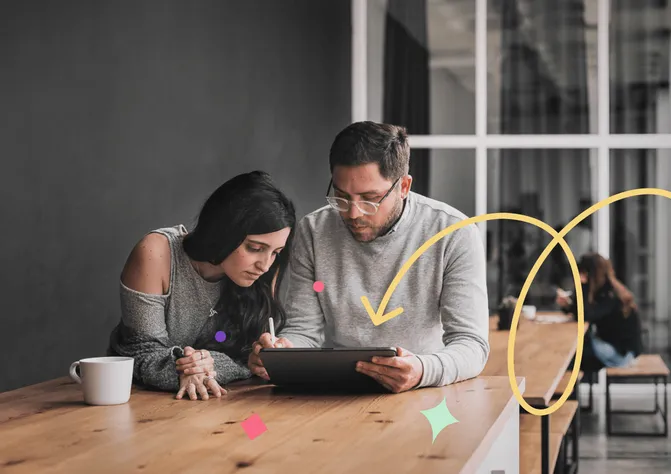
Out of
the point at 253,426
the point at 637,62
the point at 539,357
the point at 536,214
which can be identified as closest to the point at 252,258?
the point at 253,426

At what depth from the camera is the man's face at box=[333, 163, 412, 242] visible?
2592 mm

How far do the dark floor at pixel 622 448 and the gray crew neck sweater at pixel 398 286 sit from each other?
274 centimetres

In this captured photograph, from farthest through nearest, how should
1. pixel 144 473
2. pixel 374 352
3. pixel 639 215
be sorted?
1. pixel 639 215
2. pixel 374 352
3. pixel 144 473

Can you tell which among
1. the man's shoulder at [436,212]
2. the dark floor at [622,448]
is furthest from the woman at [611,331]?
the man's shoulder at [436,212]

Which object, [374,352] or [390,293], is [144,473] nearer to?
[374,352]

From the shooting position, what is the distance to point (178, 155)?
4676mm

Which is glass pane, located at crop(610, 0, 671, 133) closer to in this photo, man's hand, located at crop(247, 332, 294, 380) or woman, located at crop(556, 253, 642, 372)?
woman, located at crop(556, 253, 642, 372)

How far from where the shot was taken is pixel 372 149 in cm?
260

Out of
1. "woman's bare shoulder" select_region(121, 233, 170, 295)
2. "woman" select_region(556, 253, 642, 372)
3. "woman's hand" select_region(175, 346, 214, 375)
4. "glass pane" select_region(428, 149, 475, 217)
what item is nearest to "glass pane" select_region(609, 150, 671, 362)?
"glass pane" select_region(428, 149, 475, 217)

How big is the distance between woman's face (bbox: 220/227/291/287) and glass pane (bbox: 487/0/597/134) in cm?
584

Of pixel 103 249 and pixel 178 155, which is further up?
pixel 178 155

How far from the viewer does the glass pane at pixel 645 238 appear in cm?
Result: 779

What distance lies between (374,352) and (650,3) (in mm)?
6627

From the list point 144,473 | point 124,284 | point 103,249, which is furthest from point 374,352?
point 103,249
